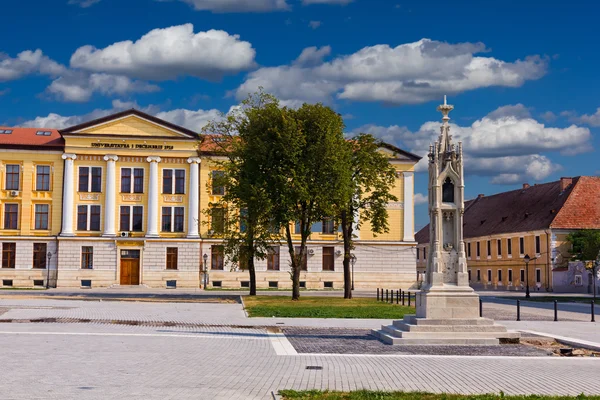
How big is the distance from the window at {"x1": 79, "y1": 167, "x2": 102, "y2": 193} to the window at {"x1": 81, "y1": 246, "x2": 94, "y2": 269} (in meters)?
4.74

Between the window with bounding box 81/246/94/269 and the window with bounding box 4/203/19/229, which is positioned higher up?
the window with bounding box 4/203/19/229

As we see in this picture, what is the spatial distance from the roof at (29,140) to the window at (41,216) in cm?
474

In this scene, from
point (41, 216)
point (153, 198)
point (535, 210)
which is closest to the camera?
point (41, 216)

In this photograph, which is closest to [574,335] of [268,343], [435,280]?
[435,280]

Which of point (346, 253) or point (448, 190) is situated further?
point (346, 253)

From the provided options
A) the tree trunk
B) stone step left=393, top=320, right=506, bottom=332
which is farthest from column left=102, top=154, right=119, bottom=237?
stone step left=393, top=320, right=506, bottom=332

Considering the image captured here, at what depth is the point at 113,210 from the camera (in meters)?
60.2

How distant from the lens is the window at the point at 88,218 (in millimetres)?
60156

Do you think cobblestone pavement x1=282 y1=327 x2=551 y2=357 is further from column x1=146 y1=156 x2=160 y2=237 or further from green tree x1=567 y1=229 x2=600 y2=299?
green tree x1=567 y1=229 x2=600 y2=299

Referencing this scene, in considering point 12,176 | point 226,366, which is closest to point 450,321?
point 226,366

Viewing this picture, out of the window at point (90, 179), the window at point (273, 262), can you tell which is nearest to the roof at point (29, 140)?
the window at point (90, 179)

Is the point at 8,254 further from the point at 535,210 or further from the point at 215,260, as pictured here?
the point at 535,210

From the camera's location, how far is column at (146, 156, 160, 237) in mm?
60438

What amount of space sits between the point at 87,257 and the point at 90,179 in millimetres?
6321
